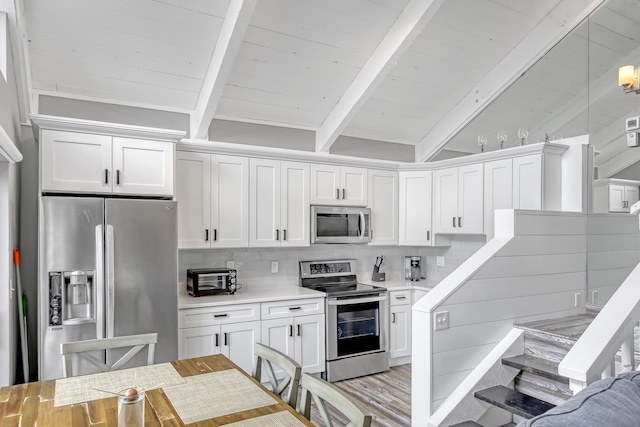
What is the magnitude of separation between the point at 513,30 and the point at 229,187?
3019 mm

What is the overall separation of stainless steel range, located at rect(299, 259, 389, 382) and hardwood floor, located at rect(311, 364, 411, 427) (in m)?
0.12

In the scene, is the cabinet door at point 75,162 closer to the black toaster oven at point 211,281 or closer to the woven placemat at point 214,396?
→ the black toaster oven at point 211,281

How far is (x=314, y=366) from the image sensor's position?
4016mm

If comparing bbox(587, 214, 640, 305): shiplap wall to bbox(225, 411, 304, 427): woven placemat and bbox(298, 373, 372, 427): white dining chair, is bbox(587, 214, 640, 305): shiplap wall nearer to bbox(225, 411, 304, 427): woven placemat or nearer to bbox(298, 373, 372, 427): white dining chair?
bbox(298, 373, 372, 427): white dining chair

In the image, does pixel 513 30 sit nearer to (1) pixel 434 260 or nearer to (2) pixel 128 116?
(1) pixel 434 260

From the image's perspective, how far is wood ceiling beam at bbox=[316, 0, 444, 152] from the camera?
3.28 metres

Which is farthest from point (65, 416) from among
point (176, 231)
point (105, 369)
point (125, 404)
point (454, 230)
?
point (454, 230)

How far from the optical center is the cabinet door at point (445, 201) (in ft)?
15.1

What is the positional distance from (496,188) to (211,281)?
285cm

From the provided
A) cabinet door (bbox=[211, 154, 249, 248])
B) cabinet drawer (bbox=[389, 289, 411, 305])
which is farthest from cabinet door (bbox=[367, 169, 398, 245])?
cabinet door (bbox=[211, 154, 249, 248])

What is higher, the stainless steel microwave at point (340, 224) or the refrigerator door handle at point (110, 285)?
the stainless steel microwave at point (340, 224)

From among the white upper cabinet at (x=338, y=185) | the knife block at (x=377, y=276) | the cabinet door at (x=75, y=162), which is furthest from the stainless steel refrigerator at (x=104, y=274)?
the knife block at (x=377, y=276)

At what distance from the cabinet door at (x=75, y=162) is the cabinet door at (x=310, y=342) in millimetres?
2031

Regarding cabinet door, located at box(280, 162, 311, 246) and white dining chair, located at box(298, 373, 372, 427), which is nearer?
white dining chair, located at box(298, 373, 372, 427)
